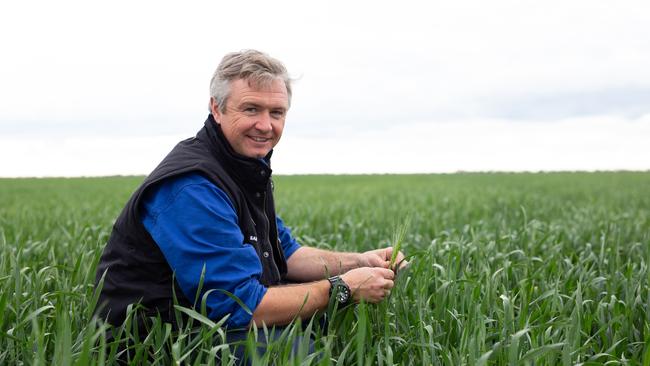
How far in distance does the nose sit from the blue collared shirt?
485 mm

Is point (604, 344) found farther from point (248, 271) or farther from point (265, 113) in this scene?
point (265, 113)

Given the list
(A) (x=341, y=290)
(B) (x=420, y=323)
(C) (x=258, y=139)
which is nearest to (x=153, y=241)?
(C) (x=258, y=139)

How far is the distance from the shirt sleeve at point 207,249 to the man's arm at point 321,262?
0.95 meters

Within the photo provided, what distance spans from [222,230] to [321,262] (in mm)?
1210

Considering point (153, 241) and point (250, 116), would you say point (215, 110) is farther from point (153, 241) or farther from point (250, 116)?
point (153, 241)

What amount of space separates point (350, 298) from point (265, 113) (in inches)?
38.4

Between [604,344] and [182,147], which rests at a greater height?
[182,147]

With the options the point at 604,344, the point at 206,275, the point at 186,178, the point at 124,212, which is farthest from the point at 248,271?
the point at 604,344

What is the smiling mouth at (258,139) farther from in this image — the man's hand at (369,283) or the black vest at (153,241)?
the man's hand at (369,283)

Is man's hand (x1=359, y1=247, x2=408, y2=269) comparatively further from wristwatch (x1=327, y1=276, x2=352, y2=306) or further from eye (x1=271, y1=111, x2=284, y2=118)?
eye (x1=271, y1=111, x2=284, y2=118)

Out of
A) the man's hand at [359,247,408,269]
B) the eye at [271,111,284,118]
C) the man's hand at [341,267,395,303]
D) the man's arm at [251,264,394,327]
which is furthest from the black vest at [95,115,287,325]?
the man's hand at [359,247,408,269]

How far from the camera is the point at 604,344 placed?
304cm

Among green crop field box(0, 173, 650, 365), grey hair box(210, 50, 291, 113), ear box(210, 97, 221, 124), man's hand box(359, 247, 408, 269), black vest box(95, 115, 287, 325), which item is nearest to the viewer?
green crop field box(0, 173, 650, 365)

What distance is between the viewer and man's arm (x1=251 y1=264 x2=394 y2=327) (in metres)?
2.59
